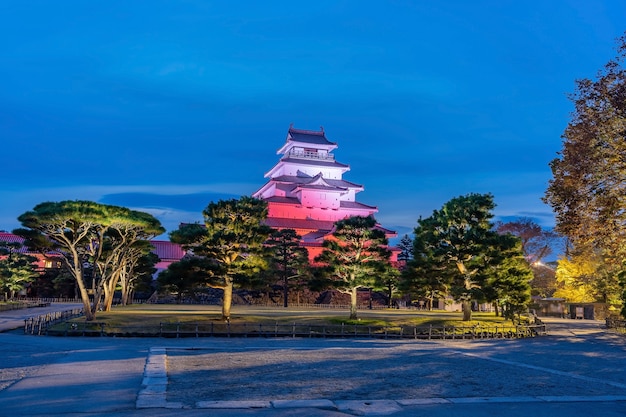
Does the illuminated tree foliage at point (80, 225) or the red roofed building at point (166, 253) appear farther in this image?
the red roofed building at point (166, 253)

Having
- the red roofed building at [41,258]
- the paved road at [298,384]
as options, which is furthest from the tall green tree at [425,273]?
the red roofed building at [41,258]

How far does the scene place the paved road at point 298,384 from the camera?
968 centimetres

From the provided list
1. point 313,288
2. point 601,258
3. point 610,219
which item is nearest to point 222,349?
point 610,219

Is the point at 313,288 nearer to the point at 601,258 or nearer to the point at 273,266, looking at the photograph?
the point at 273,266

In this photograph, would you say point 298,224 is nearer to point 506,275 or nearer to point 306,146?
point 306,146

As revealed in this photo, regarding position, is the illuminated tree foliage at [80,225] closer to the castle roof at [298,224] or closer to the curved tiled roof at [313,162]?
the castle roof at [298,224]

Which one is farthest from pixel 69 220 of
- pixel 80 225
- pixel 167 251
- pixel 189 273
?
pixel 167 251

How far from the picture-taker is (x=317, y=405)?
9.95 m

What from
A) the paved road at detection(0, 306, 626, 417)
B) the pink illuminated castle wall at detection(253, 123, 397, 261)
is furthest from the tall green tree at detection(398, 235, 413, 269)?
the paved road at detection(0, 306, 626, 417)

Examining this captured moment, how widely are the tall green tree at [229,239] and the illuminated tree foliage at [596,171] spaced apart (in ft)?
58.2

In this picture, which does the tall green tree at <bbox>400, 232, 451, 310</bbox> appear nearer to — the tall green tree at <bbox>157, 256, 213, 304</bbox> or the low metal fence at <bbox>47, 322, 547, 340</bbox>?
the low metal fence at <bbox>47, 322, 547, 340</bbox>

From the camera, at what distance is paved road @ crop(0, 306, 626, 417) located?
9680 millimetres

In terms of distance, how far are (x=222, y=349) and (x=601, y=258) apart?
45.6m

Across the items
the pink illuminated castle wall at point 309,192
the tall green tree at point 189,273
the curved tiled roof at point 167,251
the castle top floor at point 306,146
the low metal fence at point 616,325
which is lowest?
the low metal fence at point 616,325
